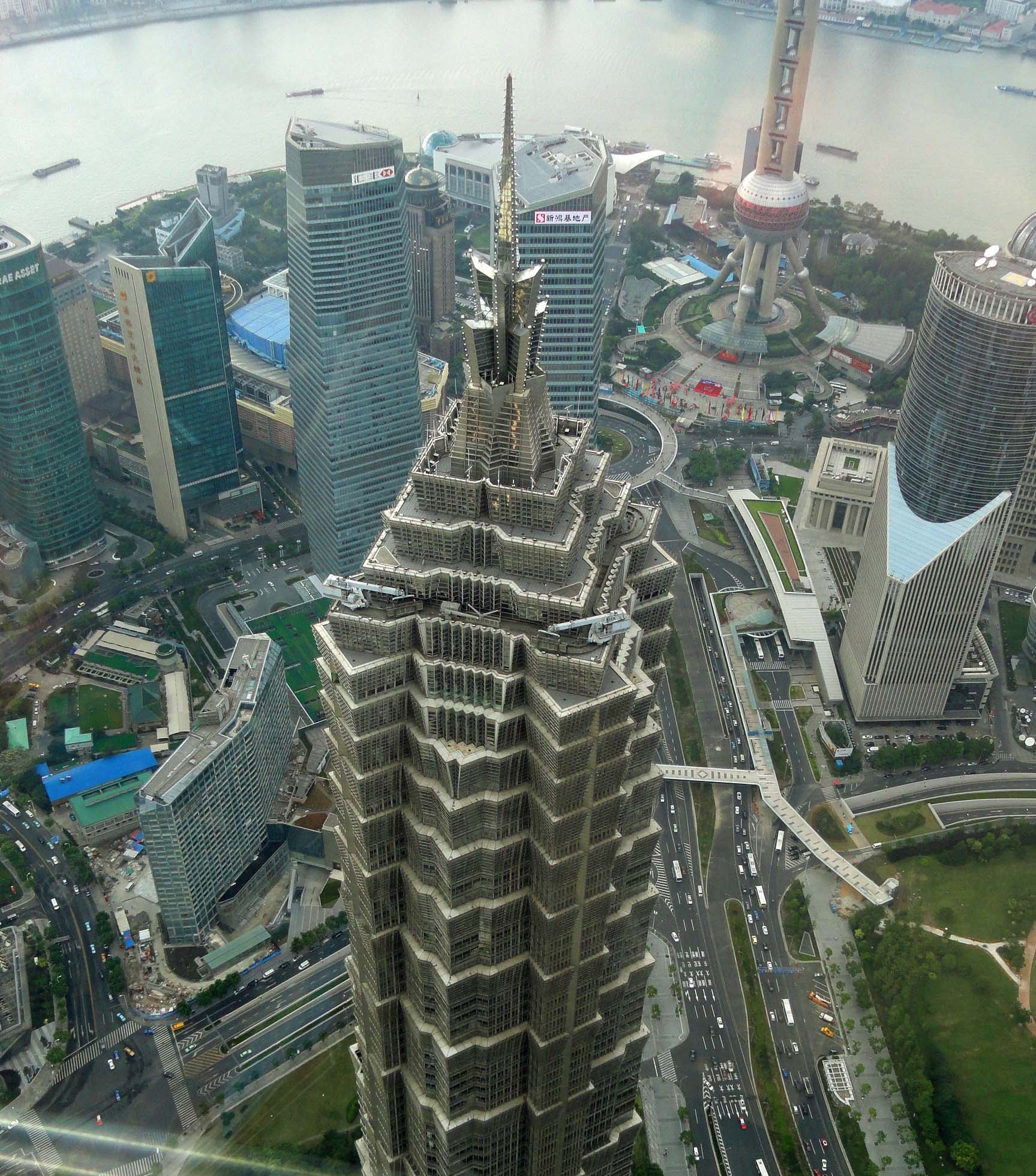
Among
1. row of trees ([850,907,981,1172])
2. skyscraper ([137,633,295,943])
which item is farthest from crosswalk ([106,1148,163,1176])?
row of trees ([850,907,981,1172])

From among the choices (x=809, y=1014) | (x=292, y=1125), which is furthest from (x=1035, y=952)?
(x=292, y=1125)

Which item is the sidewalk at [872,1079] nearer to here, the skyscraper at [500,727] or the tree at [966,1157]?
the tree at [966,1157]

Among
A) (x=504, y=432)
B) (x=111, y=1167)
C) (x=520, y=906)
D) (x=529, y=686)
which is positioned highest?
(x=504, y=432)

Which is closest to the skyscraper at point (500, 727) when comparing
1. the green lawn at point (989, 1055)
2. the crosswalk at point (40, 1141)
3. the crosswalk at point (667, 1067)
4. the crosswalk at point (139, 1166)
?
the crosswalk at point (667, 1067)

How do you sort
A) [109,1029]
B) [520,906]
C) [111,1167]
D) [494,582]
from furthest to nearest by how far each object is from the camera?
[109,1029] < [111,1167] < [520,906] < [494,582]

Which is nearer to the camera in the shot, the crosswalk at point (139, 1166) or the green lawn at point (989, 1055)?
the crosswalk at point (139, 1166)

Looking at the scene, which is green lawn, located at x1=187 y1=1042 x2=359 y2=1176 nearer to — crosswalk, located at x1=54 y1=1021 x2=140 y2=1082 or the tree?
crosswalk, located at x1=54 y1=1021 x2=140 y2=1082

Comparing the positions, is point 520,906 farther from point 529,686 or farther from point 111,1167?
point 111,1167
